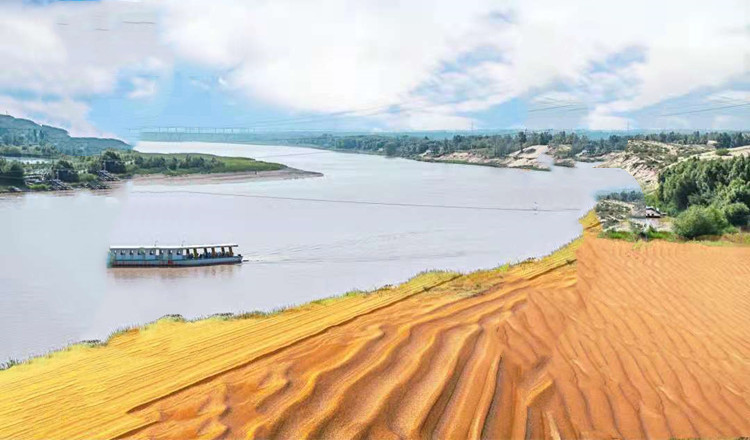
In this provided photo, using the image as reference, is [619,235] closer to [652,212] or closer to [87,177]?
[652,212]

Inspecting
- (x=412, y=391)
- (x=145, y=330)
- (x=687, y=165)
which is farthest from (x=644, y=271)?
(x=687, y=165)

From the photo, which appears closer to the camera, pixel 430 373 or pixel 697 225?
pixel 430 373

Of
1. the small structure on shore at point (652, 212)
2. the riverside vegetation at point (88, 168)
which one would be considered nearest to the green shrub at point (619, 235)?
the small structure on shore at point (652, 212)

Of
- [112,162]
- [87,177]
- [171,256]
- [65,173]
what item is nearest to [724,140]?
[171,256]

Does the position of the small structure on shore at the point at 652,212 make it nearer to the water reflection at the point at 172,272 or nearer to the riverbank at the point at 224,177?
the water reflection at the point at 172,272

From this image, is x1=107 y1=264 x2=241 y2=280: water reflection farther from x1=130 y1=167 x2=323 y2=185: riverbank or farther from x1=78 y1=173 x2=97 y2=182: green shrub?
x1=78 y1=173 x2=97 y2=182: green shrub

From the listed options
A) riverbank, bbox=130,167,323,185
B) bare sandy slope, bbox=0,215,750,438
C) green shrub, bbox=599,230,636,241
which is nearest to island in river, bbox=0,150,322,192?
riverbank, bbox=130,167,323,185

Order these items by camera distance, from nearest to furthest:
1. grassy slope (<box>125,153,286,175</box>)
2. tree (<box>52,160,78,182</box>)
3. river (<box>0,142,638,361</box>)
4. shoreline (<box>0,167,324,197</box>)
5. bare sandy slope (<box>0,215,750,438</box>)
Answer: bare sandy slope (<box>0,215,750,438</box>) < river (<box>0,142,638,361</box>) < shoreline (<box>0,167,324,197</box>) < tree (<box>52,160,78,182</box>) < grassy slope (<box>125,153,286,175</box>)
